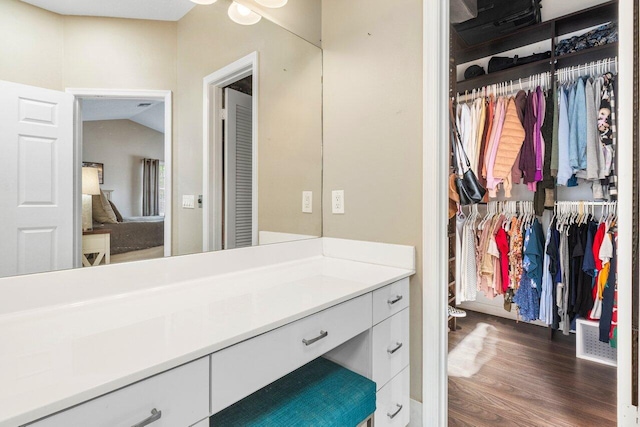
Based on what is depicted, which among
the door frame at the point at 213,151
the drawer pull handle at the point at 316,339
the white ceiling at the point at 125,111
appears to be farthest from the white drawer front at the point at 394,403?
the white ceiling at the point at 125,111

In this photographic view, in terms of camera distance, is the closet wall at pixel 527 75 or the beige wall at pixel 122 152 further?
the closet wall at pixel 527 75

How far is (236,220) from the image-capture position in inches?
55.9

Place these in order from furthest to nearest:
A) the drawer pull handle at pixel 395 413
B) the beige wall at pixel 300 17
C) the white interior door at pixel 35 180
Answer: the beige wall at pixel 300 17
the drawer pull handle at pixel 395 413
the white interior door at pixel 35 180

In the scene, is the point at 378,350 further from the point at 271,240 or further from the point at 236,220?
the point at 236,220

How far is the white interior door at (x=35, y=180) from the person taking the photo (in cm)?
84

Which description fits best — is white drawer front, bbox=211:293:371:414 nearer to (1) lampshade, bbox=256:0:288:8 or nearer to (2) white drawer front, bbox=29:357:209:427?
(2) white drawer front, bbox=29:357:209:427

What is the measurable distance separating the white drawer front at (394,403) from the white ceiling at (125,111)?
1.29 m

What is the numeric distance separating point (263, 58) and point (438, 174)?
98cm

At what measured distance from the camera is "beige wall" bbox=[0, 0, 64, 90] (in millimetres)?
832

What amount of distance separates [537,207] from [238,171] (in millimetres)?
2341

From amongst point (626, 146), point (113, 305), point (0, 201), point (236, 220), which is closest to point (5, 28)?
point (0, 201)

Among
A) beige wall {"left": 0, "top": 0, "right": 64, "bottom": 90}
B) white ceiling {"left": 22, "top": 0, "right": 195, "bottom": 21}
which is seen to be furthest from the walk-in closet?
beige wall {"left": 0, "top": 0, "right": 64, "bottom": 90}

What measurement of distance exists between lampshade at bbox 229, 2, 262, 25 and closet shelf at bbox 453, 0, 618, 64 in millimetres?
2060

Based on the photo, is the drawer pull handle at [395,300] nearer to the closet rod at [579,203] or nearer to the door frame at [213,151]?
the door frame at [213,151]
